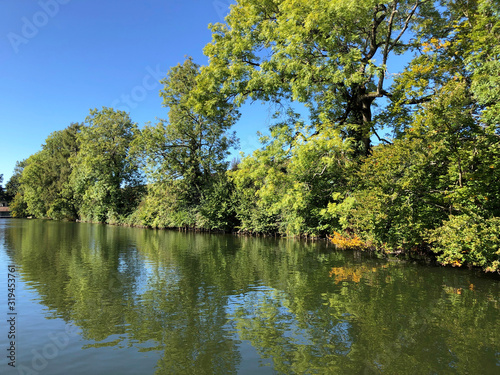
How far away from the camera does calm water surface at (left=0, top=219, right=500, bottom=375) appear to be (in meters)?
4.73

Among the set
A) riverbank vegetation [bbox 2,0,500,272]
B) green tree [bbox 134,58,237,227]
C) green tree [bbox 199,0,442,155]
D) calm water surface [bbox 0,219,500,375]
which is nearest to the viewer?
calm water surface [bbox 0,219,500,375]

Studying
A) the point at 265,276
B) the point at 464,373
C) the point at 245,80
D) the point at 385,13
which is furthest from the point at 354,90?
the point at 464,373

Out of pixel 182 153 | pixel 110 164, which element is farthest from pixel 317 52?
pixel 110 164

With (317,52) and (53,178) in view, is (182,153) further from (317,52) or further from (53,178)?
(53,178)

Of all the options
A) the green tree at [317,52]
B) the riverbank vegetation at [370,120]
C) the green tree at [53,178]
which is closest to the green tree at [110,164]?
the green tree at [53,178]

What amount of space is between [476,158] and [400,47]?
1043cm

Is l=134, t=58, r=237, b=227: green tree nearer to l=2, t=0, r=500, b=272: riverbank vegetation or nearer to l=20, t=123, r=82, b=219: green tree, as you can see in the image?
l=2, t=0, r=500, b=272: riverbank vegetation

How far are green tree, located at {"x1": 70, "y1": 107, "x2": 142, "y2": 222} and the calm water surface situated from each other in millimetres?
37821

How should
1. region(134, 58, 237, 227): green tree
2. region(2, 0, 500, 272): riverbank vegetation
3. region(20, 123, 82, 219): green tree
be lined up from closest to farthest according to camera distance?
region(2, 0, 500, 272): riverbank vegetation → region(134, 58, 237, 227): green tree → region(20, 123, 82, 219): green tree

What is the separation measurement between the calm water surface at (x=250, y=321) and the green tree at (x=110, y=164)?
37821mm

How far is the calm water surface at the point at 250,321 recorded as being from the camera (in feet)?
15.5

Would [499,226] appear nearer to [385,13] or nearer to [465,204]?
[465,204]

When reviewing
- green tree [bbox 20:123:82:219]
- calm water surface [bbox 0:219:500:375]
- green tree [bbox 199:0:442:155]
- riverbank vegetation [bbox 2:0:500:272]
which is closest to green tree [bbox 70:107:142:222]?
green tree [bbox 20:123:82:219]

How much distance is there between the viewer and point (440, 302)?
310 inches
